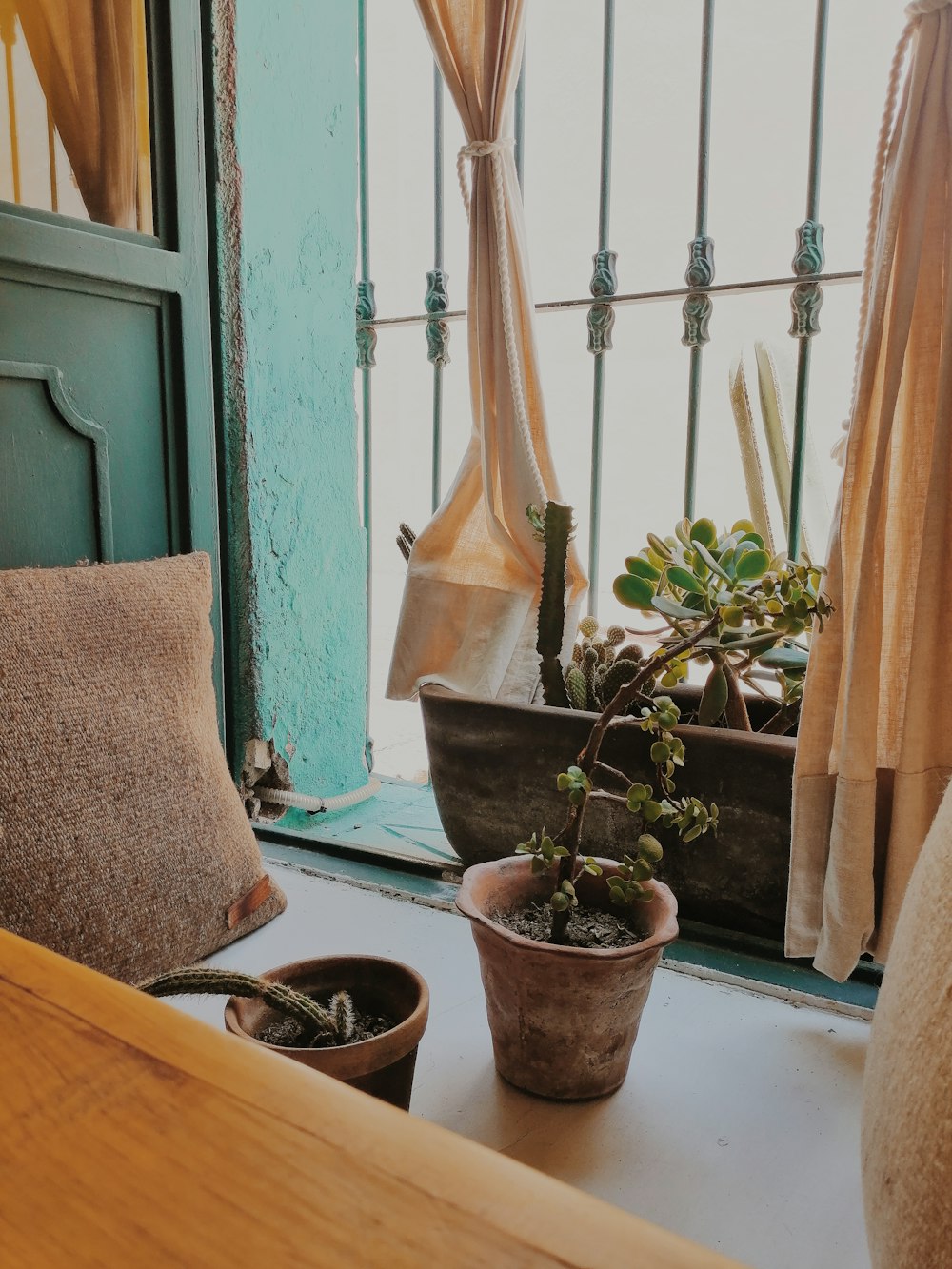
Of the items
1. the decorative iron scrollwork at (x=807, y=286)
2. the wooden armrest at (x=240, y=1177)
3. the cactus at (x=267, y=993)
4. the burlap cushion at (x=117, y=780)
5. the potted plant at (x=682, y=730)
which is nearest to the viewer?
the wooden armrest at (x=240, y=1177)

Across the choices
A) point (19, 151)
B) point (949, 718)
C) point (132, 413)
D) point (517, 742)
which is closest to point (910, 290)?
point (949, 718)

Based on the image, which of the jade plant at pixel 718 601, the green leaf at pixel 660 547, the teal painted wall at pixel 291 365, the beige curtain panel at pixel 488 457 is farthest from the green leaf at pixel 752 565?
the teal painted wall at pixel 291 365

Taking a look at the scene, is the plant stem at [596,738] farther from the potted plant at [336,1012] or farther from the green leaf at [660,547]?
the green leaf at [660,547]

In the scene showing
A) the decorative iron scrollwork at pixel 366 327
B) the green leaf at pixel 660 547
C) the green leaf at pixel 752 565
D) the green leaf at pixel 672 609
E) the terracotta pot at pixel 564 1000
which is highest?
the decorative iron scrollwork at pixel 366 327

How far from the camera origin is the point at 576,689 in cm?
149

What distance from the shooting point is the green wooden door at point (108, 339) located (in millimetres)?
1402

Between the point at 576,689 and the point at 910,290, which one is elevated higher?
the point at 910,290

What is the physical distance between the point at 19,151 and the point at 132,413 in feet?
1.37

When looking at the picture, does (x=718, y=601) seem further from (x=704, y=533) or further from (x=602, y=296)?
(x=602, y=296)

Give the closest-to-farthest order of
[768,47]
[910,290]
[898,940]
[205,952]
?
[898,940], [910,290], [205,952], [768,47]

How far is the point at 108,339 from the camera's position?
1.53 m

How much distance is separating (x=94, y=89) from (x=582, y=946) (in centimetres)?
154

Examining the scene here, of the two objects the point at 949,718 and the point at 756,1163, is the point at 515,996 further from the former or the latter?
the point at 949,718

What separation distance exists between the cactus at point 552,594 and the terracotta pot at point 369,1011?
62 cm
